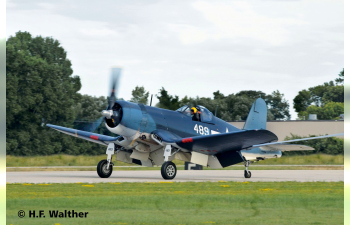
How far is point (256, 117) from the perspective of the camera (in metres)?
24.4

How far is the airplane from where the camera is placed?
18938mm

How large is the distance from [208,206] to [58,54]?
191 feet

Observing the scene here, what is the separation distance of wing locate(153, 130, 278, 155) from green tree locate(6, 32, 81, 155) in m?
33.9

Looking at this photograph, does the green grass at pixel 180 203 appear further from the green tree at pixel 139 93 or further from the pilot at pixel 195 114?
the green tree at pixel 139 93

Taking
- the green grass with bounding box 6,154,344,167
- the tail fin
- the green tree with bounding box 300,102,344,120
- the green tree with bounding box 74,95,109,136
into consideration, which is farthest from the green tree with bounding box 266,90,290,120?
the tail fin

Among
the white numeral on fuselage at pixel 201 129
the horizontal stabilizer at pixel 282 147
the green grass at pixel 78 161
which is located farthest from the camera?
the green grass at pixel 78 161

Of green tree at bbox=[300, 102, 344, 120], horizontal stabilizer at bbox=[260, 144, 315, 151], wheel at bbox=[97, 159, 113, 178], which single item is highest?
green tree at bbox=[300, 102, 344, 120]

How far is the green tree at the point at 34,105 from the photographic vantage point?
167 ft

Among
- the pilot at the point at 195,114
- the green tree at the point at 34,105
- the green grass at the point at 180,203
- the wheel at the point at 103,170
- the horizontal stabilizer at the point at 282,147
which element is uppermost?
the green tree at the point at 34,105

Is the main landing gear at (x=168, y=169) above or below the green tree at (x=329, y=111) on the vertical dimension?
below

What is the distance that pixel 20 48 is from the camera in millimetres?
61281

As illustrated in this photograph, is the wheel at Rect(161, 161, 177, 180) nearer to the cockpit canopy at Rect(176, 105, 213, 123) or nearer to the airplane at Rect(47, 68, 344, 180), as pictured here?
the airplane at Rect(47, 68, 344, 180)

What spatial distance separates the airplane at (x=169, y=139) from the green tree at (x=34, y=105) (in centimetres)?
3112

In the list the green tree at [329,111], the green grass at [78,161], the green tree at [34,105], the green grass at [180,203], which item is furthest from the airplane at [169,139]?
the green tree at [329,111]
